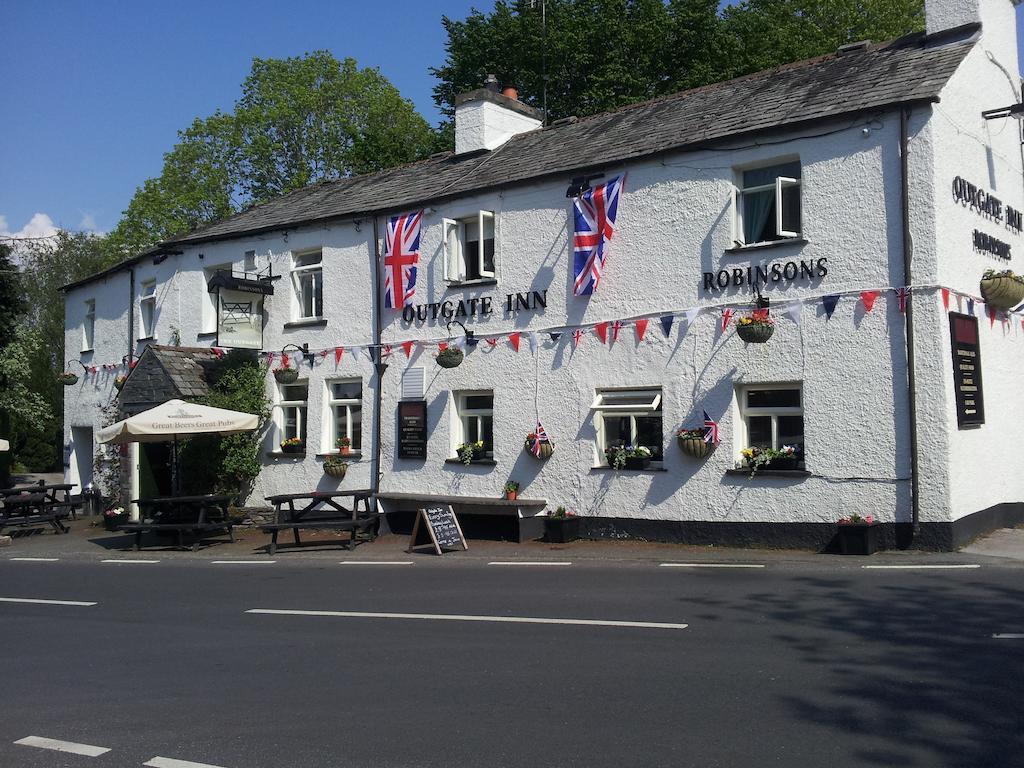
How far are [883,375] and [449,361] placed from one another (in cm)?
764

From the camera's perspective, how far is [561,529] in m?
15.8

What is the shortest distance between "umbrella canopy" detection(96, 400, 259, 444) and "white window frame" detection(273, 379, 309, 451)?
221cm

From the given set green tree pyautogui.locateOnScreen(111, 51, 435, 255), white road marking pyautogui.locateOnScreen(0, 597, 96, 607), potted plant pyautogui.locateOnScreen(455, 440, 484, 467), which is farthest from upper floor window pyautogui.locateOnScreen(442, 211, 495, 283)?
green tree pyautogui.locateOnScreen(111, 51, 435, 255)

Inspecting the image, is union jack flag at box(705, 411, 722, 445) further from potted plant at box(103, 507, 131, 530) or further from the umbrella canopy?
potted plant at box(103, 507, 131, 530)

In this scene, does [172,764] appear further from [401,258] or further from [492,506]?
[401,258]

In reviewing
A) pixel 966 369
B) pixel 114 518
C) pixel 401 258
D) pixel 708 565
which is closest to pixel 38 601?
pixel 708 565

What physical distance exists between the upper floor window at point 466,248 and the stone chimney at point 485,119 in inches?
127

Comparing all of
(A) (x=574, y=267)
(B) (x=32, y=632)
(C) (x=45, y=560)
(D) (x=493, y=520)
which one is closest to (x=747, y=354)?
(A) (x=574, y=267)

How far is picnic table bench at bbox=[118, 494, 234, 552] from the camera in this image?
Result: 1758cm

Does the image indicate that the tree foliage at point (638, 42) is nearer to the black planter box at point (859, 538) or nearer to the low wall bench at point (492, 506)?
the low wall bench at point (492, 506)

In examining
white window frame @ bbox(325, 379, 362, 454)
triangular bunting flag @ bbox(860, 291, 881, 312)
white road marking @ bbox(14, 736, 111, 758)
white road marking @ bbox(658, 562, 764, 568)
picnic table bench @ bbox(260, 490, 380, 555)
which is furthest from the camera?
white window frame @ bbox(325, 379, 362, 454)

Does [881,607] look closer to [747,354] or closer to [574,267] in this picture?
[747,354]

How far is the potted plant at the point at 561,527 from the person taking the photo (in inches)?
622

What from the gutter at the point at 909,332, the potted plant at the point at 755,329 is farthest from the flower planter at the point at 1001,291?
the potted plant at the point at 755,329
